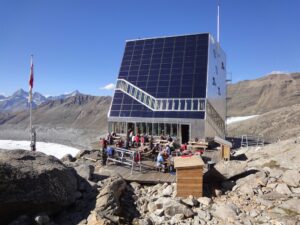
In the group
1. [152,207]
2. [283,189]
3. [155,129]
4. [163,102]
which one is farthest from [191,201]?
[163,102]

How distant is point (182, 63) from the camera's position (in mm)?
32781

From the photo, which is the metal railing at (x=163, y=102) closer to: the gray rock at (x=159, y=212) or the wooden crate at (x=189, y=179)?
the wooden crate at (x=189, y=179)

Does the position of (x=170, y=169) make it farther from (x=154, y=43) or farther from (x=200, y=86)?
(x=154, y=43)

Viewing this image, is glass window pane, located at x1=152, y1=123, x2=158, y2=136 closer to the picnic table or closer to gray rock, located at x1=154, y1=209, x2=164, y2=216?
the picnic table

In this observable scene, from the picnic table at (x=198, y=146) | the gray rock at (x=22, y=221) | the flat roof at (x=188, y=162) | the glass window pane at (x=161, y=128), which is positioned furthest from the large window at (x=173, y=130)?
the gray rock at (x=22, y=221)

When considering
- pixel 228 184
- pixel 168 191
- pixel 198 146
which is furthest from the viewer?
pixel 198 146

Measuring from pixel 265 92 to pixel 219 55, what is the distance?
135 meters

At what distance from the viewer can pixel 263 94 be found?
6437 inches

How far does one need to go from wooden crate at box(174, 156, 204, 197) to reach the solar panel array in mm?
13192

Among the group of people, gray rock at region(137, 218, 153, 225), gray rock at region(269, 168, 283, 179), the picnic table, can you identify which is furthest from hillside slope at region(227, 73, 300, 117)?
gray rock at region(137, 218, 153, 225)

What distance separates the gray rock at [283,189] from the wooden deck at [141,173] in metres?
5.24

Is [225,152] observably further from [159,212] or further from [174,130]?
[159,212]

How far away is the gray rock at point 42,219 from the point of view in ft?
42.9

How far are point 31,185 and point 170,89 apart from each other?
65.3ft
